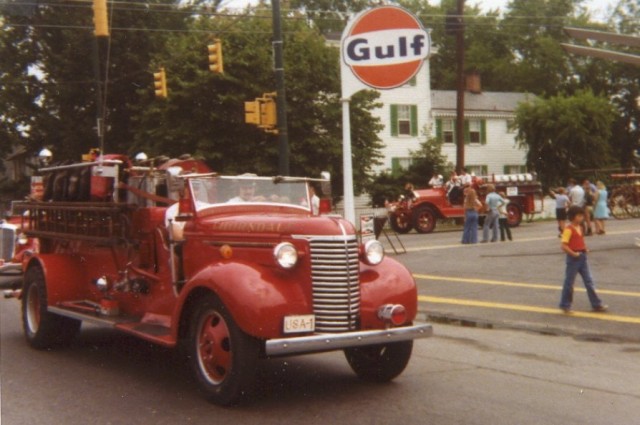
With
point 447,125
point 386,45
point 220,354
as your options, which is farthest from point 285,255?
point 447,125

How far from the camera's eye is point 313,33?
35250 millimetres

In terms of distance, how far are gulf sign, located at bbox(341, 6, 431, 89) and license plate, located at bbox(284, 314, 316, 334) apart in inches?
324

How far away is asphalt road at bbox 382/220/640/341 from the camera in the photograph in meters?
11.8

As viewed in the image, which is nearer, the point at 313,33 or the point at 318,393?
the point at 318,393

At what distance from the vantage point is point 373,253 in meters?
7.84

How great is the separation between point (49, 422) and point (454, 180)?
26.6m

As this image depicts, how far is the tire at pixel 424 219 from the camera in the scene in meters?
31.4

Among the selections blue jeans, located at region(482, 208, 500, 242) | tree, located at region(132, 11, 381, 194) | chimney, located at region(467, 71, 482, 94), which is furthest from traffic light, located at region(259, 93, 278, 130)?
chimney, located at region(467, 71, 482, 94)

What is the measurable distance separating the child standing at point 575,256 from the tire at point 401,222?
62.1ft

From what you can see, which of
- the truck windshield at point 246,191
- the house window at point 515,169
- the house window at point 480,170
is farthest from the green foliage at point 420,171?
the truck windshield at point 246,191

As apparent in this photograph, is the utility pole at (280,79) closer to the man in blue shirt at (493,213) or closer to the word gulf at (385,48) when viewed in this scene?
the word gulf at (385,48)

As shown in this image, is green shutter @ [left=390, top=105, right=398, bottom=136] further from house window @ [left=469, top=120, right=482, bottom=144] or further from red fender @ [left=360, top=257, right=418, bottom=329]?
red fender @ [left=360, top=257, right=418, bottom=329]

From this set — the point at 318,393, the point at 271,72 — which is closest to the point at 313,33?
the point at 271,72

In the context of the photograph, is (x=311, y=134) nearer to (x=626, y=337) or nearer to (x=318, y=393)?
(x=626, y=337)
